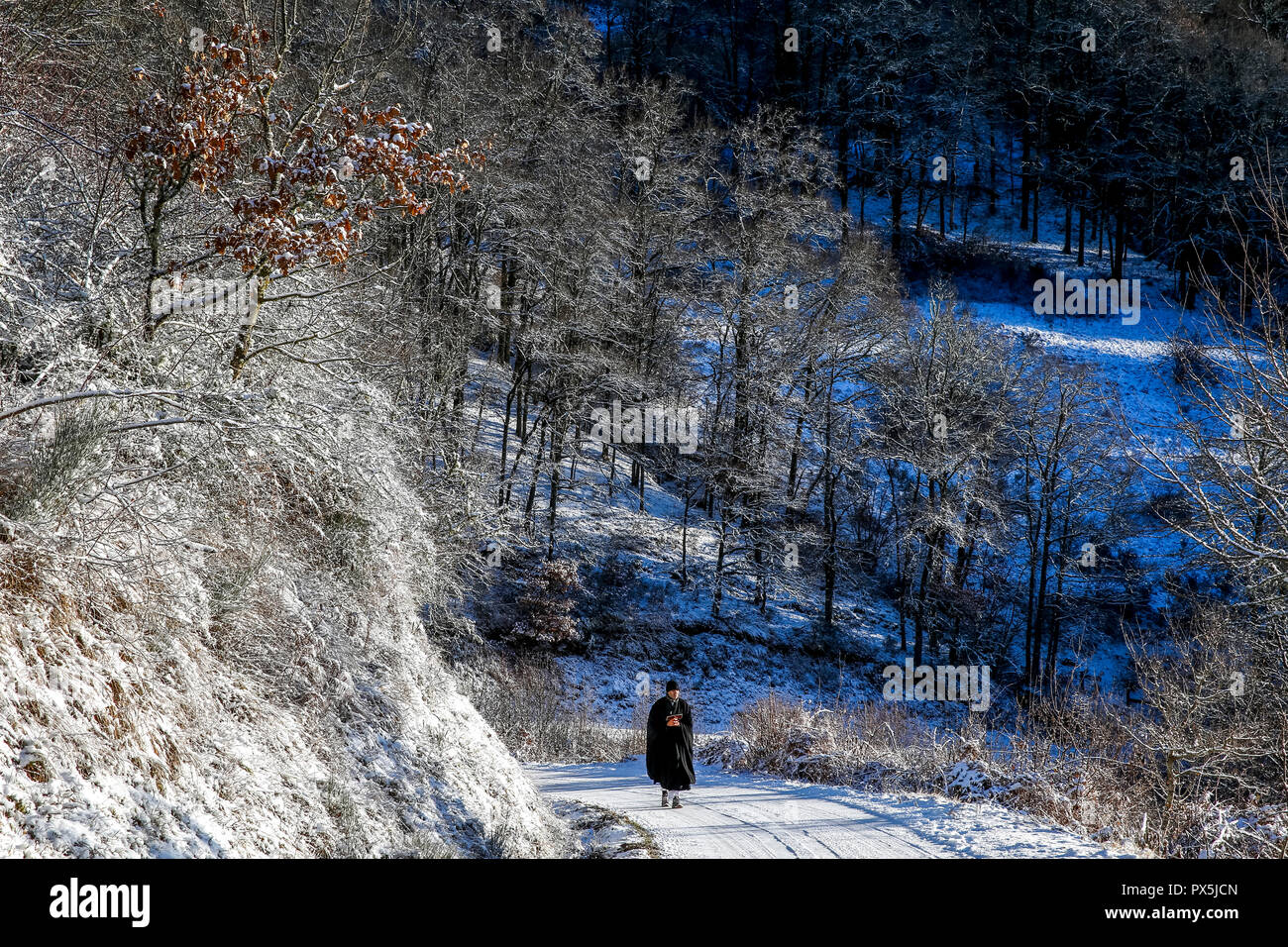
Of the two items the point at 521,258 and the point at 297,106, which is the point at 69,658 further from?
the point at 521,258

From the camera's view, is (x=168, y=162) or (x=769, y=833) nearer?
(x=168, y=162)

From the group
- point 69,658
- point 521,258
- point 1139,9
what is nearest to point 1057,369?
point 521,258

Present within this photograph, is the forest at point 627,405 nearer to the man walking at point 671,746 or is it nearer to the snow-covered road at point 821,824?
the snow-covered road at point 821,824

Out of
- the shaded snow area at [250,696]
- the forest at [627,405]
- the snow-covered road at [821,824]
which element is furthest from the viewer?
the snow-covered road at [821,824]

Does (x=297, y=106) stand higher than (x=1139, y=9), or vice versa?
(x=1139, y=9)

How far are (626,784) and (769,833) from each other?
4.29 metres

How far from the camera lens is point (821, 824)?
8.94 metres

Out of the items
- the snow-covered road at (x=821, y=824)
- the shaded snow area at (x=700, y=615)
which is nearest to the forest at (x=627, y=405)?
the shaded snow area at (x=700, y=615)

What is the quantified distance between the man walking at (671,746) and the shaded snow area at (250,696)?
1803 millimetres

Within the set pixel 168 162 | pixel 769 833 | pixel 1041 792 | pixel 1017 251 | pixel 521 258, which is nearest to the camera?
pixel 168 162

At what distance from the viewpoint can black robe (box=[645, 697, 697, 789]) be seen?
410 inches

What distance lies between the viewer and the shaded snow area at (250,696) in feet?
13.9

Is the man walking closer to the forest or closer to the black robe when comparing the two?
the black robe

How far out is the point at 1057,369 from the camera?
33250mm
